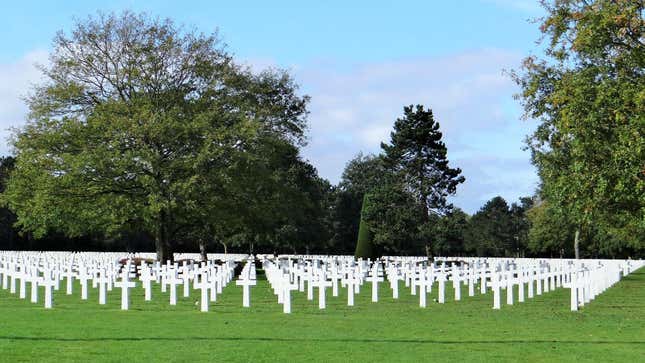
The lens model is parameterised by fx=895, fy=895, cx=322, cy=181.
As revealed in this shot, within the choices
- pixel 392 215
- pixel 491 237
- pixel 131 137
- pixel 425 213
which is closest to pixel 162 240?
pixel 131 137

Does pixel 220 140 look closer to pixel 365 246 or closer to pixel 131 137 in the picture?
pixel 131 137

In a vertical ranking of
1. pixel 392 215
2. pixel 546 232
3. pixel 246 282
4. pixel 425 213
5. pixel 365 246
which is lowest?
pixel 246 282

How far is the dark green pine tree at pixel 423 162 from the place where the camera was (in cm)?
6256

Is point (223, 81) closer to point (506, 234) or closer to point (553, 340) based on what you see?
point (553, 340)

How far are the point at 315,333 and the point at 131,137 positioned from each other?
28802mm

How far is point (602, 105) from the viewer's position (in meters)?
26.4

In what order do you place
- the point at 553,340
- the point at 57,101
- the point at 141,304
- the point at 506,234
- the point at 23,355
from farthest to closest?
the point at 506,234 < the point at 57,101 < the point at 141,304 < the point at 553,340 < the point at 23,355

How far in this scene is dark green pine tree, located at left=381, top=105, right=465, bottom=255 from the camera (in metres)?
62.6

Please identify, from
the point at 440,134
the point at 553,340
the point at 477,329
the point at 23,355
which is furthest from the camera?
the point at 440,134

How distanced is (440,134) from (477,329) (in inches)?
1947

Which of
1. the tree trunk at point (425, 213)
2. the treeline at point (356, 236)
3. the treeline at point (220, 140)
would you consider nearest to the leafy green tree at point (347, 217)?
the treeline at point (356, 236)

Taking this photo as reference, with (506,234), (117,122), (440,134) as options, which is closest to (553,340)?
(117,122)

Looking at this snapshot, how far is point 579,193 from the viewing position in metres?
27.3

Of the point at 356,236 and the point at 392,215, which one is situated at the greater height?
the point at 392,215
